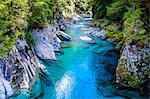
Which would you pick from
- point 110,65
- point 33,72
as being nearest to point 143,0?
point 110,65

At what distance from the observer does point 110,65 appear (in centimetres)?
2144

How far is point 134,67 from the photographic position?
16.9 metres

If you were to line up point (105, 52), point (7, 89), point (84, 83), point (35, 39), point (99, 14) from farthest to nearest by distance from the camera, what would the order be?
point (99, 14)
point (105, 52)
point (35, 39)
point (84, 83)
point (7, 89)

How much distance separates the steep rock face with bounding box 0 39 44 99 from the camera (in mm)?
15704

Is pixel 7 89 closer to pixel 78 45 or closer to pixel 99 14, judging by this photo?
pixel 78 45

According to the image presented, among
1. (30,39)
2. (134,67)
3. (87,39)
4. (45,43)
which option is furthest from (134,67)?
(87,39)

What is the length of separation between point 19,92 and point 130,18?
924 cm

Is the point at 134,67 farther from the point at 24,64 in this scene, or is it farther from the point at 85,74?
the point at 24,64

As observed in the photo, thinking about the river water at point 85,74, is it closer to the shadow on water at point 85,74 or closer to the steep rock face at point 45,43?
the shadow on water at point 85,74

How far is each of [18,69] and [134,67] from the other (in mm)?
7419

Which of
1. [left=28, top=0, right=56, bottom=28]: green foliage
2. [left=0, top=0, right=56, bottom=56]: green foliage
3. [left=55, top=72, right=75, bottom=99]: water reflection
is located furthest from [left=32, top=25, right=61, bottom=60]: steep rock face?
[left=0, top=0, right=56, bottom=56]: green foliage

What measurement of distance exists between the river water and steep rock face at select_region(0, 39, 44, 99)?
95 cm

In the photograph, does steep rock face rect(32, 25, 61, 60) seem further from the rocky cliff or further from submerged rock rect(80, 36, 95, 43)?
submerged rock rect(80, 36, 95, 43)

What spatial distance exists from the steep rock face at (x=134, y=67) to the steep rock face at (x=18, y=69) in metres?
6.08
